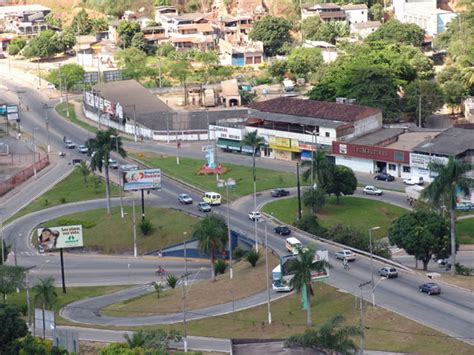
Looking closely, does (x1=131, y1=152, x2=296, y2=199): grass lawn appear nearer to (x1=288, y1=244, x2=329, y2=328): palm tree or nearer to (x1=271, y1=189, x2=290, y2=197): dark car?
(x1=271, y1=189, x2=290, y2=197): dark car

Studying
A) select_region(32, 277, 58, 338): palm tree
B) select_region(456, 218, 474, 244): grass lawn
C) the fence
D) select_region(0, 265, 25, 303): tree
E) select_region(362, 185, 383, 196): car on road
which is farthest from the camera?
the fence

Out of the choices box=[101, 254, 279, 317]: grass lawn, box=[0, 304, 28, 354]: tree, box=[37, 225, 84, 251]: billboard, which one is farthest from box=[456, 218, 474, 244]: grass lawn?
box=[0, 304, 28, 354]: tree

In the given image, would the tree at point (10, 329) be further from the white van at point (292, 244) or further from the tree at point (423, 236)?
the tree at point (423, 236)

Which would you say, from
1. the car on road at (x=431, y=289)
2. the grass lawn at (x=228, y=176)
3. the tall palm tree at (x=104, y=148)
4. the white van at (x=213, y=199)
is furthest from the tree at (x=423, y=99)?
the car on road at (x=431, y=289)

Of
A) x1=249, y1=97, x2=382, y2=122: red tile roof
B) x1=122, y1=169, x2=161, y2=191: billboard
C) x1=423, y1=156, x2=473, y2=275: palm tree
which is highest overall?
x1=423, y1=156, x2=473, y2=275: palm tree

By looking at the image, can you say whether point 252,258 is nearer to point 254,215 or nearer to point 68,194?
point 254,215

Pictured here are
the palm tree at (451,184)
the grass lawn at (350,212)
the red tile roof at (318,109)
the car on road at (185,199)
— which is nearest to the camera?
the palm tree at (451,184)

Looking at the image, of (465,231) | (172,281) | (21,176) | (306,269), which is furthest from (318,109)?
(306,269)

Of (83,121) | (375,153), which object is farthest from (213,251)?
(83,121)
